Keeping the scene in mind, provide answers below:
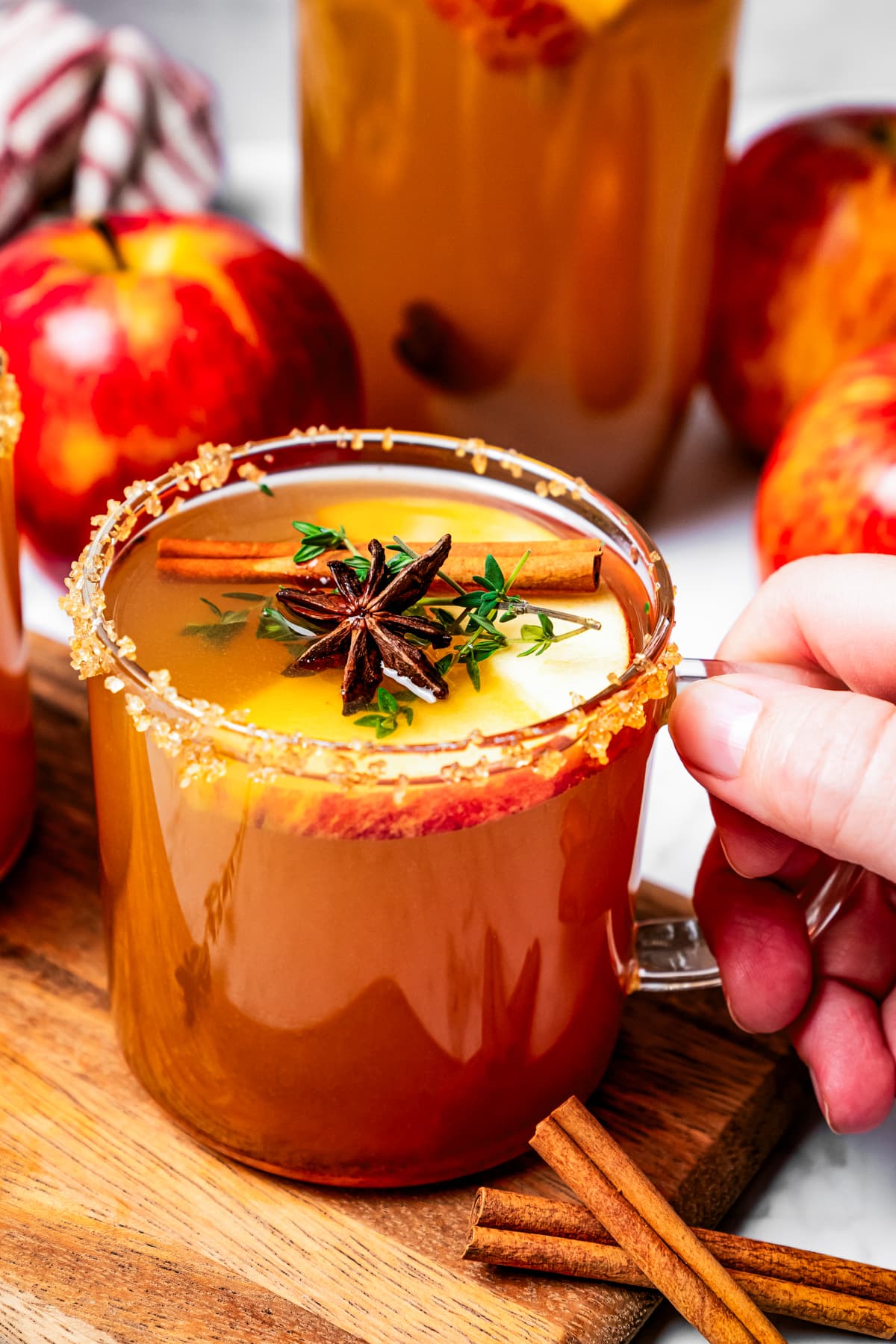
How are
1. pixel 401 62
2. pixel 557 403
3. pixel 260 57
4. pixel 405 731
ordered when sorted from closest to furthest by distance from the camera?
pixel 405 731, pixel 401 62, pixel 557 403, pixel 260 57

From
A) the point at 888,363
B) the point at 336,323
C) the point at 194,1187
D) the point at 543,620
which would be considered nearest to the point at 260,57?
the point at 336,323

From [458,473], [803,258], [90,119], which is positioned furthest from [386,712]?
[90,119]

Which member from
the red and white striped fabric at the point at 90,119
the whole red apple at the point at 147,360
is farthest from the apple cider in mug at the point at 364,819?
the red and white striped fabric at the point at 90,119

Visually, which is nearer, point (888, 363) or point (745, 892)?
point (745, 892)

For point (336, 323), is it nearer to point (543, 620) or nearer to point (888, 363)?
point (888, 363)

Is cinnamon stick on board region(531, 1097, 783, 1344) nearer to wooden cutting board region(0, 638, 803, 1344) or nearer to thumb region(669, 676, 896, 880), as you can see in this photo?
wooden cutting board region(0, 638, 803, 1344)

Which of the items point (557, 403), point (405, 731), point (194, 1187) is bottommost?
point (194, 1187)

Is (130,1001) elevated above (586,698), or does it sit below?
below
